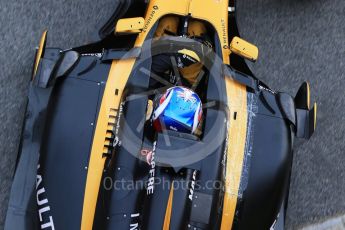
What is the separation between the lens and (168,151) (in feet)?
8.04

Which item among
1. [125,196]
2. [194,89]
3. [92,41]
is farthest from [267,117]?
[92,41]

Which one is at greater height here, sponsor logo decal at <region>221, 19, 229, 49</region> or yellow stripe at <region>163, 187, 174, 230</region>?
sponsor logo decal at <region>221, 19, 229, 49</region>

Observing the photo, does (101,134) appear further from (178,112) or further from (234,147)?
(234,147)

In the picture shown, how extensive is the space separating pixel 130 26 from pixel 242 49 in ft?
1.93

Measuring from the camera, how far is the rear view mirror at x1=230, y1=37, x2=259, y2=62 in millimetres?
2924

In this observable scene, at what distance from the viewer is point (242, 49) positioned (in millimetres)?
2938

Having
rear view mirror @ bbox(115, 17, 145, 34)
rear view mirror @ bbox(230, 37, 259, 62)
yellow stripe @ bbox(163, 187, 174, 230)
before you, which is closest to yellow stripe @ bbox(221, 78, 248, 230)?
rear view mirror @ bbox(230, 37, 259, 62)

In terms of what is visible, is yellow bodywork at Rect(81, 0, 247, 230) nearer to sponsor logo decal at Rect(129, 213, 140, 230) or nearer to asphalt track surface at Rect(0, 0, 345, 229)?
sponsor logo decal at Rect(129, 213, 140, 230)

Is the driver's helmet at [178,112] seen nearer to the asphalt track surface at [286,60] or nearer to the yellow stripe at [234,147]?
the yellow stripe at [234,147]

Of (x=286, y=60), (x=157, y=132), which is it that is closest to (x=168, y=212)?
(x=157, y=132)

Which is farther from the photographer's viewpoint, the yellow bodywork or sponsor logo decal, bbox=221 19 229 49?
sponsor logo decal, bbox=221 19 229 49

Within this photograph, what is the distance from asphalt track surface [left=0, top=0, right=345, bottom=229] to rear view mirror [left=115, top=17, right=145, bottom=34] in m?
0.47

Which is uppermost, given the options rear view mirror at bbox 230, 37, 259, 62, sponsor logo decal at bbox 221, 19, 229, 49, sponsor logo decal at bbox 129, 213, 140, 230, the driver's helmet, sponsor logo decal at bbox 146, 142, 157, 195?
sponsor logo decal at bbox 221, 19, 229, 49

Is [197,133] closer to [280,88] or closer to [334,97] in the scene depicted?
[280,88]
